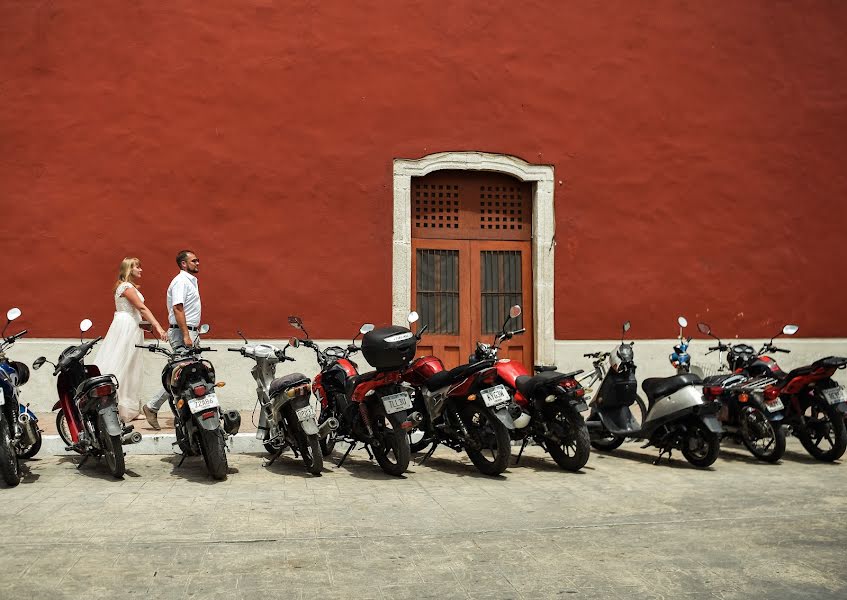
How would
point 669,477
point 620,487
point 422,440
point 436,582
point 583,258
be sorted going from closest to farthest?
point 436,582, point 620,487, point 669,477, point 422,440, point 583,258

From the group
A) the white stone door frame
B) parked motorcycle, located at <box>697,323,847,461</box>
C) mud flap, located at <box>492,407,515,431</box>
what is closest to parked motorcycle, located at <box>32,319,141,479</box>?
mud flap, located at <box>492,407,515,431</box>

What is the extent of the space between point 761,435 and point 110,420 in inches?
206

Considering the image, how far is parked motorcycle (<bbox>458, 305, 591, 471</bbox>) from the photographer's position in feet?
23.0

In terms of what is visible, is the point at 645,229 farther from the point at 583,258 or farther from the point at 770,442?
the point at 770,442

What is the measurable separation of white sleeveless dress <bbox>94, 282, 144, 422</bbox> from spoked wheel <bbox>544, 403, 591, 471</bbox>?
150 inches

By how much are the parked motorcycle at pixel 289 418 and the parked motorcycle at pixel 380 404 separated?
24 cm

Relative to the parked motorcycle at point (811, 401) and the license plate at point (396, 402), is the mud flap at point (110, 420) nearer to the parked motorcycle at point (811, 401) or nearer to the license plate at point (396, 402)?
the license plate at point (396, 402)

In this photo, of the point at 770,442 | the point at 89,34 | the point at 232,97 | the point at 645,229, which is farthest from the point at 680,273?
the point at 89,34

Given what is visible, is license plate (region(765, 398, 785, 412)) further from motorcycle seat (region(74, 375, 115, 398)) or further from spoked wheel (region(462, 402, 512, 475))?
motorcycle seat (region(74, 375, 115, 398))

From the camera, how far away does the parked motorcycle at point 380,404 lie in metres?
6.77

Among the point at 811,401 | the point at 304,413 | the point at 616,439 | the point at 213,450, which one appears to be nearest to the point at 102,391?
the point at 213,450

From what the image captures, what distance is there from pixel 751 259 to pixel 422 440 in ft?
20.3

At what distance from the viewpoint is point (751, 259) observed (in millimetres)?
11656

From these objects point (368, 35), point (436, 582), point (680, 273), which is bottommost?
point (436, 582)
